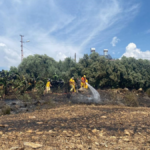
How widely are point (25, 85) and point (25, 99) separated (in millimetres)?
5820

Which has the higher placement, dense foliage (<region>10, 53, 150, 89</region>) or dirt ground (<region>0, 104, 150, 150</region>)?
dense foliage (<region>10, 53, 150, 89</region>)

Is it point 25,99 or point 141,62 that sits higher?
point 141,62

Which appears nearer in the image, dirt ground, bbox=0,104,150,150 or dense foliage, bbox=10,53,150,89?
dirt ground, bbox=0,104,150,150

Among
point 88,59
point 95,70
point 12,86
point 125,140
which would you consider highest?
point 88,59

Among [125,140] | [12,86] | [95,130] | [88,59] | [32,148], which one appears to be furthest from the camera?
[88,59]

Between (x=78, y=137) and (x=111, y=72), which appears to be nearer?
(x=78, y=137)

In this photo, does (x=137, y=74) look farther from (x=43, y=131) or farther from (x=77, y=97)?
Answer: (x=43, y=131)

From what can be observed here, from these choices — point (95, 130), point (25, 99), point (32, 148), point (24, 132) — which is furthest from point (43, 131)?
point (25, 99)

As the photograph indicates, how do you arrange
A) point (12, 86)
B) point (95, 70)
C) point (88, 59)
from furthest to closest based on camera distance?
point (88, 59)
point (95, 70)
point (12, 86)

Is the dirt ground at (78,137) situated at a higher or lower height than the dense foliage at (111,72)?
lower

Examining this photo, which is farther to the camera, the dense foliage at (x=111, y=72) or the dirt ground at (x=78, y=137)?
the dense foliage at (x=111, y=72)

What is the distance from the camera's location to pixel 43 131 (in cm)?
376

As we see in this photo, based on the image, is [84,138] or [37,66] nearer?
[84,138]

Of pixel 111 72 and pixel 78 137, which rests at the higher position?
pixel 111 72
